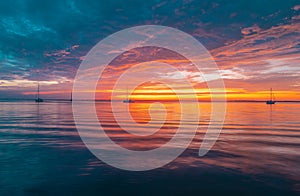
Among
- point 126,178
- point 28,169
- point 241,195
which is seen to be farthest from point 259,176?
point 28,169

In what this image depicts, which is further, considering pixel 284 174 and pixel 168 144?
pixel 168 144

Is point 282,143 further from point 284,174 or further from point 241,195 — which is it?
point 241,195

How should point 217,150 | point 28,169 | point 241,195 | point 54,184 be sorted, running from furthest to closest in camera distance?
point 217,150 → point 28,169 → point 54,184 → point 241,195

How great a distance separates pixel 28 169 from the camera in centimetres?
991

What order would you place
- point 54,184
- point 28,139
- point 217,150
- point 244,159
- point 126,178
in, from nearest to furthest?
point 54,184 → point 126,178 → point 244,159 → point 217,150 → point 28,139

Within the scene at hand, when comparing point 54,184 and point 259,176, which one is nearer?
point 54,184

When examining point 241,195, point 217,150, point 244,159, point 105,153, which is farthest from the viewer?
point 217,150

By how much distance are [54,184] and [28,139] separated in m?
10.4

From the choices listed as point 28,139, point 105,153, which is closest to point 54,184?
point 105,153

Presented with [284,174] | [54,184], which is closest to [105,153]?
[54,184]

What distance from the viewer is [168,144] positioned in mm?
15492

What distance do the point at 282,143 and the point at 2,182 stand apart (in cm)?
1587

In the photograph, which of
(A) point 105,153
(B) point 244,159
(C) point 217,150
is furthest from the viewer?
(C) point 217,150

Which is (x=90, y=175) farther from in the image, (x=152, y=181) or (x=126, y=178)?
(x=152, y=181)
